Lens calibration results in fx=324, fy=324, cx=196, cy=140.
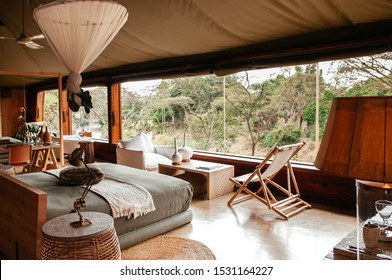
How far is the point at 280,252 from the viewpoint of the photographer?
2832 millimetres

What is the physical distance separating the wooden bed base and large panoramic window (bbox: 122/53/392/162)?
3.53 m

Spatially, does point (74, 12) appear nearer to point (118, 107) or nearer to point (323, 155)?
point (323, 155)

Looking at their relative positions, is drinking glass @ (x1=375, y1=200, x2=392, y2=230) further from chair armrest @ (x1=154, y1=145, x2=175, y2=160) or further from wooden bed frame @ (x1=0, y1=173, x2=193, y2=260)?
chair armrest @ (x1=154, y1=145, x2=175, y2=160)

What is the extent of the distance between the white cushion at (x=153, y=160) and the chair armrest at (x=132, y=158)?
0.11 m

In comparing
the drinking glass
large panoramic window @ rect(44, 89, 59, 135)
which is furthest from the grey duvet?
large panoramic window @ rect(44, 89, 59, 135)

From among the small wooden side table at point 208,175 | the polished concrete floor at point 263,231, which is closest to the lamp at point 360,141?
the polished concrete floor at point 263,231

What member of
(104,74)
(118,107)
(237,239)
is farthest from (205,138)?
(237,239)

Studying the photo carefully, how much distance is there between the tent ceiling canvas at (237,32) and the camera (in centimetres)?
352

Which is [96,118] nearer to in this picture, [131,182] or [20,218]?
[131,182]

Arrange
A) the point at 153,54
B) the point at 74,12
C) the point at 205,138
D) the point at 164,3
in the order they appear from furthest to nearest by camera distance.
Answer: the point at 205,138, the point at 153,54, the point at 164,3, the point at 74,12

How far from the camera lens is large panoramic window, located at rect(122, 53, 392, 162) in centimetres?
476

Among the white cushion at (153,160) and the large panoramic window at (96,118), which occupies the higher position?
the large panoramic window at (96,118)

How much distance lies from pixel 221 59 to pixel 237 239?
303cm

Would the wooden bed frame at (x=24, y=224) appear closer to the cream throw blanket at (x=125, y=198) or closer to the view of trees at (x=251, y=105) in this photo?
the cream throw blanket at (x=125, y=198)
